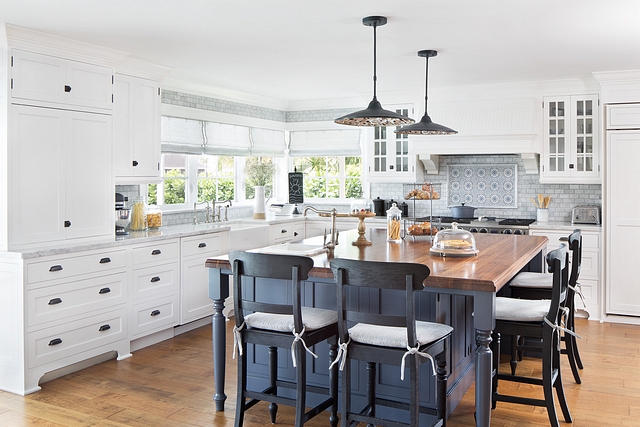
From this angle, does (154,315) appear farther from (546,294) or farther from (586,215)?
(586,215)

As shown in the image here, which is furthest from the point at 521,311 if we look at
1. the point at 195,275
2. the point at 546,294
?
the point at 195,275

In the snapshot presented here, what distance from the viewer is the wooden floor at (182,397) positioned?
362 cm

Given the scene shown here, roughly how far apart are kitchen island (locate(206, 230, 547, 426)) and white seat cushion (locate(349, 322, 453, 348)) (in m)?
0.19

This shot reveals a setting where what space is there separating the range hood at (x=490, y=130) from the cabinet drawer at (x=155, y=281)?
323cm

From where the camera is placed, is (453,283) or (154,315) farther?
(154,315)

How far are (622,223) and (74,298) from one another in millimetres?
5132

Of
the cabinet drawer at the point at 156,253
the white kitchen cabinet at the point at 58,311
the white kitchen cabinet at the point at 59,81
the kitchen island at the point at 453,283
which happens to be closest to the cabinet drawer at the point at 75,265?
the white kitchen cabinet at the point at 58,311

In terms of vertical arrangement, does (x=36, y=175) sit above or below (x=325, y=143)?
below

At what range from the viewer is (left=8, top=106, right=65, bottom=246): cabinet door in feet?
13.6

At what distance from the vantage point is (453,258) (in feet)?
12.3

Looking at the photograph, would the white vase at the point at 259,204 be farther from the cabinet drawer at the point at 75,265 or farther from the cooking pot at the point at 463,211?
the cabinet drawer at the point at 75,265

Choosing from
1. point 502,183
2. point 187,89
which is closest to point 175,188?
point 187,89

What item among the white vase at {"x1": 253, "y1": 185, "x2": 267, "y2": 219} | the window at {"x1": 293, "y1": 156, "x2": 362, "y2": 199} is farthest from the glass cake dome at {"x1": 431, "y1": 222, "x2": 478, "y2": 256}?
the window at {"x1": 293, "y1": 156, "x2": 362, "y2": 199}

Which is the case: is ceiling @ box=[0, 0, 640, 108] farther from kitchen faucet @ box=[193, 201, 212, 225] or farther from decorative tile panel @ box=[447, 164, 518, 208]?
kitchen faucet @ box=[193, 201, 212, 225]
